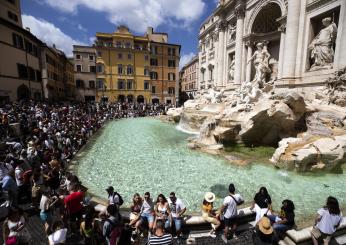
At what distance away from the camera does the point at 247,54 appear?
22078 millimetres

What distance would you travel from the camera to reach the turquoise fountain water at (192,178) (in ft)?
21.6

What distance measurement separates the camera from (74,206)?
4.58m

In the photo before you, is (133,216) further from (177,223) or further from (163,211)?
(177,223)

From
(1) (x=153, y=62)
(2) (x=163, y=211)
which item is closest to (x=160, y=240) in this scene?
(2) (x=163, y=211)

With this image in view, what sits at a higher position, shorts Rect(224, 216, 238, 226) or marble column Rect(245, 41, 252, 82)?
marble column Rect(245, 41, 252, 82)

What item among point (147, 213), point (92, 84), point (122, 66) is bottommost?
point (147, 213)

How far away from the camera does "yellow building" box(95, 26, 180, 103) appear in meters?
38.1

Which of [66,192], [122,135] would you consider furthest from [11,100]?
[66,192]

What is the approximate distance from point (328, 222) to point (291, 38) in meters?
15.5

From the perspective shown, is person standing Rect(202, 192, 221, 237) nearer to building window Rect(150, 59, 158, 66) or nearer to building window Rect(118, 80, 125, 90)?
building window Rect(118, 80, 125, 90)

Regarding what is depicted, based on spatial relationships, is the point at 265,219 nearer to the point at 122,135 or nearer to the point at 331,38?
the point at 122,135

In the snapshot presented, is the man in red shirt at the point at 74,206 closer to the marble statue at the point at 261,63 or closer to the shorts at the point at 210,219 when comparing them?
the shorts at the point at 210,219

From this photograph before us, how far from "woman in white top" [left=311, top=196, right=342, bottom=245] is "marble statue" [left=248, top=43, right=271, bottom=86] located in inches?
646

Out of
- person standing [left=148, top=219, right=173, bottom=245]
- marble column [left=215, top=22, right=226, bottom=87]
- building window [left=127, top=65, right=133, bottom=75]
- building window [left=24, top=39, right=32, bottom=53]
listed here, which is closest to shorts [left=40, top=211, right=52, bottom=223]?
person standing [left=148, top=219, right=173, bottom=245]
